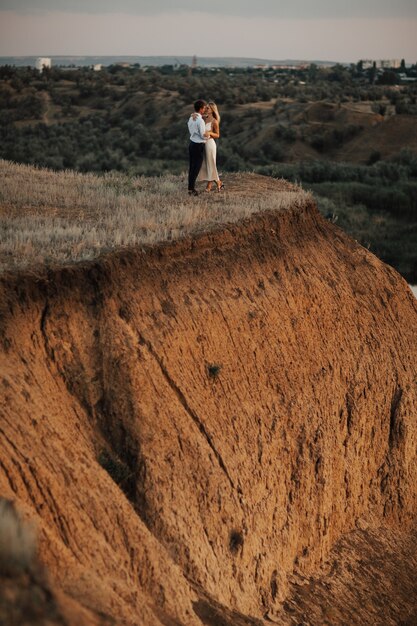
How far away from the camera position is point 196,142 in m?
17.9

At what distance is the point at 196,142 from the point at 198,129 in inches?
9.5

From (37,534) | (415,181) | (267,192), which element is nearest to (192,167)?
(267,192)

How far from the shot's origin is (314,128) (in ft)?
187

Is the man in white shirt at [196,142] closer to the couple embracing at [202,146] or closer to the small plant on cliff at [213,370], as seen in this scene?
the couple embracing at [202,146]

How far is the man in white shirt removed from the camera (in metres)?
17.6

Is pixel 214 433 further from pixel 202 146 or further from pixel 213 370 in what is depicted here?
pixel 202 146

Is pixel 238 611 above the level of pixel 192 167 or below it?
below

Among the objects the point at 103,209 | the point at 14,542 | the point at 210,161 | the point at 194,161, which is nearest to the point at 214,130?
the point at 210,161

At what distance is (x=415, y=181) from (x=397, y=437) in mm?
31699

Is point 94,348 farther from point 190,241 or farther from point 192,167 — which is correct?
point 192,167

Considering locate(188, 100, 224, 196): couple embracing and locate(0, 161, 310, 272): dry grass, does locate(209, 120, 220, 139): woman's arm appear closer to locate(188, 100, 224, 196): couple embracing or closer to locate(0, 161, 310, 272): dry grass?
locate(188, 100, 224, 196): couple embracing

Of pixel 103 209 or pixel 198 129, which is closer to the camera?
pixel 103 209

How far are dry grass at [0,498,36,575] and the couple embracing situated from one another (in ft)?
36.1

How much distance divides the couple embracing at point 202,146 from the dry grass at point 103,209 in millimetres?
348
